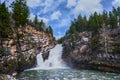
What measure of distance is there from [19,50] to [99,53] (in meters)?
25.8

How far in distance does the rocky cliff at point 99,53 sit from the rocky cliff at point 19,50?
14673 millimetres

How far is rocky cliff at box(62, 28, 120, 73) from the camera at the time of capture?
2509 inches

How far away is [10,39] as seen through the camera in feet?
192

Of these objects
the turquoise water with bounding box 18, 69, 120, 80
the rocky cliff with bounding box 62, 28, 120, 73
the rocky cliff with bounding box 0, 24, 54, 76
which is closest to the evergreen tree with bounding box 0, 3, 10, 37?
the rocky cliff with bounding box 0, 24, 54, 76

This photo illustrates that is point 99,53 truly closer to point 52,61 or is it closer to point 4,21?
point 52,61

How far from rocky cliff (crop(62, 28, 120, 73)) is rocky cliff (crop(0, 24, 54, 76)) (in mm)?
14673

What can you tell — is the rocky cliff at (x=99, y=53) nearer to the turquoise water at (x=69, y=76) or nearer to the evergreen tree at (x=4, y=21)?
the turquoise water at (x=69, y=76)

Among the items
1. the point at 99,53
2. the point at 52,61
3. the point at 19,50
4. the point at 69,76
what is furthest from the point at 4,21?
the point at 52,61

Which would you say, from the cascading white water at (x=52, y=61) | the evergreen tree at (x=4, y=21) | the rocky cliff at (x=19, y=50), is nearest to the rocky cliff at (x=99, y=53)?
the cascading white water at (x=52, y=61)

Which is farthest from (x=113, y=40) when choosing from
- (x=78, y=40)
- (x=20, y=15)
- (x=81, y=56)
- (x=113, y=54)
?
(x=20, y=15)

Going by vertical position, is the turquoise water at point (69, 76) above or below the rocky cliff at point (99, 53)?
below

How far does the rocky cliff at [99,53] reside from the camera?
209 ft

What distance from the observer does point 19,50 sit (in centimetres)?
6525

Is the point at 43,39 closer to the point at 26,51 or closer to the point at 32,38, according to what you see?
the point at 32,38
